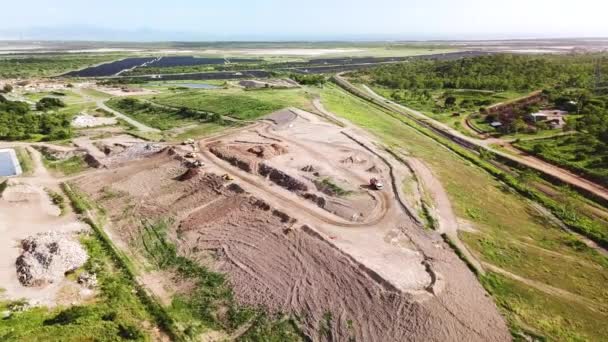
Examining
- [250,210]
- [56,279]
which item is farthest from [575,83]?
[56,279]

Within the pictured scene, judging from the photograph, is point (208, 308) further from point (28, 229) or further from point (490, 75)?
point (490, 75)

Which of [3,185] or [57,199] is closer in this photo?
[57,199]

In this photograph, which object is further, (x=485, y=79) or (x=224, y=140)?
(x=485, y=79)

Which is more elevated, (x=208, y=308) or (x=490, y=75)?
(x=490, y=75)

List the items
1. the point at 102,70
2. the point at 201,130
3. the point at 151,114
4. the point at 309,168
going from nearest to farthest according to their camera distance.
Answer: the point at 309,168
the point at 201,130
the point at 151,114
the point at 102,70

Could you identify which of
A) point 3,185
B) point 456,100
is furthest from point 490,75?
point 3,185

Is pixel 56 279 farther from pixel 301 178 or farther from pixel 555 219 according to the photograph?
pixel 555 219
